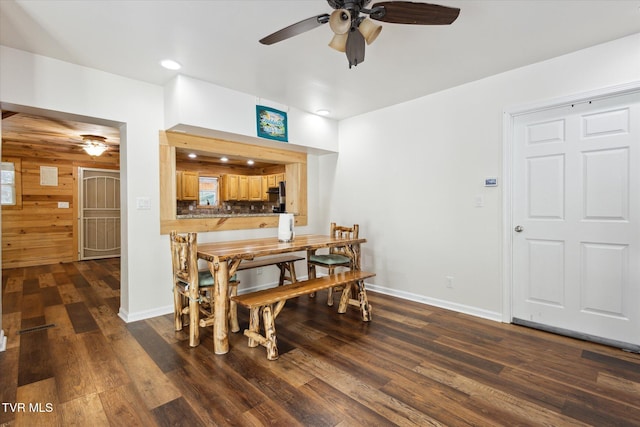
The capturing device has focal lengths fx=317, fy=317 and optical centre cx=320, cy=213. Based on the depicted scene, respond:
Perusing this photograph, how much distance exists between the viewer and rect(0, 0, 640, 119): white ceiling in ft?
6.73

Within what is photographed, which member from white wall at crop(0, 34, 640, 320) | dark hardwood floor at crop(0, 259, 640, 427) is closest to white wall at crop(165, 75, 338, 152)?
white wall at crop(0, 34, 640, 320)

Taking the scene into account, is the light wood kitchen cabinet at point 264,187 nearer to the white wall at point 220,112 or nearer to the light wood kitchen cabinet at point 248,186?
the light wood kitchen cabinet at point 248,186

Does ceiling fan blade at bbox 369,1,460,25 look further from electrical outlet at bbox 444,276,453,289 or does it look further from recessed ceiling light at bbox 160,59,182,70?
electrical outlet at bbox 444,276,453,289

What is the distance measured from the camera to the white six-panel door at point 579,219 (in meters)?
2.52

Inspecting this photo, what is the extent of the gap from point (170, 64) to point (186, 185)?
4307 mm

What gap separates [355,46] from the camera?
74.4 inches

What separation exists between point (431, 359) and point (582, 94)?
2500mm

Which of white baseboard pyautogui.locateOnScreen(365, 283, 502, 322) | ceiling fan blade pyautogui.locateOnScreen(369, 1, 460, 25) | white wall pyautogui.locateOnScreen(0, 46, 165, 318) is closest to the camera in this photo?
ceiling fan blade pyautogui.locateOnScreen(369, 1, 460, 25)

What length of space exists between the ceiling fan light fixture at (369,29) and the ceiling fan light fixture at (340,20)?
114 mm

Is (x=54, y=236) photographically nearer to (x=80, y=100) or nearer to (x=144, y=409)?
(x=80, y=100)

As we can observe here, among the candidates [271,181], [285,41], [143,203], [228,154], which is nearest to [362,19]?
[285,41]

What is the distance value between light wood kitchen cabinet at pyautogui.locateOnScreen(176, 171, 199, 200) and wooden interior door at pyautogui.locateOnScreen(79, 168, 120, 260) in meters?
1.65

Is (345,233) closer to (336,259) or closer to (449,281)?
(336,259)

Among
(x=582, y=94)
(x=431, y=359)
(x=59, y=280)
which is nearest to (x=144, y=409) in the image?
(x=431, y=359)
